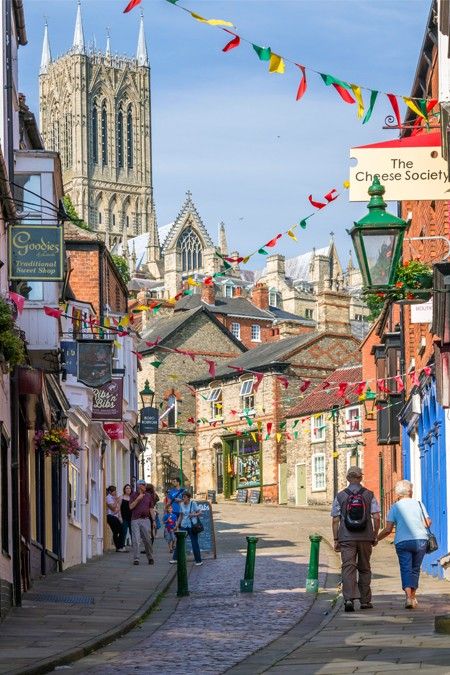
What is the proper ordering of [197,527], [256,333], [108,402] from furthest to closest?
[256,333] < [108,402] < [197,527]

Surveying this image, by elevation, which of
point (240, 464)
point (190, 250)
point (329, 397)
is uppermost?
point (190, 250)

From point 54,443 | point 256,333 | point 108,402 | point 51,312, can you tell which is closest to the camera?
point 51,312

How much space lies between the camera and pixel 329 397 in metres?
67.3

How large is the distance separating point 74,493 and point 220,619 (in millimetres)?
14774

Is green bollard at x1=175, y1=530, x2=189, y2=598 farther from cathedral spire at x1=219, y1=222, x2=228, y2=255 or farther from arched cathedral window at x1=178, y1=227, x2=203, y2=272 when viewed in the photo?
cathedral spire at x1=219, y1=222, x2=228, y2=255

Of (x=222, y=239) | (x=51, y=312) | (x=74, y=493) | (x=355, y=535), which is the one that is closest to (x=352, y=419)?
(x=74, y=493)

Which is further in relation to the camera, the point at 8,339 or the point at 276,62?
the point at 8,339

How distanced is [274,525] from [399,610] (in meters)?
28.6

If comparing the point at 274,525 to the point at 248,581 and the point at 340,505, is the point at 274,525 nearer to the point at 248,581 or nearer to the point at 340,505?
the point at 248,581

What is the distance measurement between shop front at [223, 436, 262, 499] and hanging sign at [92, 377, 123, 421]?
37.9m

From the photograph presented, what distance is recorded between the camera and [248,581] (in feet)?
72.1

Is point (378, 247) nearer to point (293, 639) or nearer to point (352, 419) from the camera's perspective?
point (293, 639)

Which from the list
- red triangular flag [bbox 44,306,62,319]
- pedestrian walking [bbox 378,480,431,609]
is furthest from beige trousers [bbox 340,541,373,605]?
red triangular flag [bbox 44,306,62,319]

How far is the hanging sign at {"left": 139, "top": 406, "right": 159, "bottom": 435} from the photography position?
49.4m
